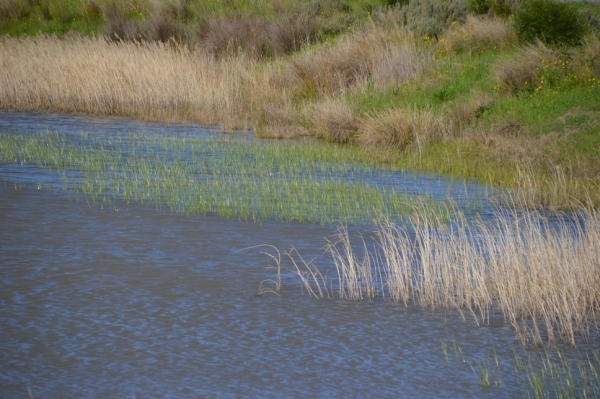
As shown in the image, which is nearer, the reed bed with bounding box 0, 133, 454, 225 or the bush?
the reed bed with bounding box 0, 133, 454, 225

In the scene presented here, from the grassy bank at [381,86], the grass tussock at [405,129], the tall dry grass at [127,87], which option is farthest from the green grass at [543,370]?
the tall dry grass at [127,87]

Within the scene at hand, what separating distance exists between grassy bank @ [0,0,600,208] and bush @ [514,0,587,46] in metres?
0.27

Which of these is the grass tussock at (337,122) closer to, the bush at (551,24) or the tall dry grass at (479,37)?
the tall dry grass at (479,37)

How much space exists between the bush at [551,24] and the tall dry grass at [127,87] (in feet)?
22.5

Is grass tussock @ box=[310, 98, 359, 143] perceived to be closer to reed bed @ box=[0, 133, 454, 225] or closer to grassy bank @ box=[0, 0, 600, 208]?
grassy bank @ box=[0, 0, 600, 208]

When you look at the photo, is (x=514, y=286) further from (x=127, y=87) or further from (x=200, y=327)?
(x=127, y=87)

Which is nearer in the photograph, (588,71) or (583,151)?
(583,151)

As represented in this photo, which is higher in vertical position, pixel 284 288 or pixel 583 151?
pixel 583 151

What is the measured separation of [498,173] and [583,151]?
1596 millimetres

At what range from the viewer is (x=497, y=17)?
2441 cm

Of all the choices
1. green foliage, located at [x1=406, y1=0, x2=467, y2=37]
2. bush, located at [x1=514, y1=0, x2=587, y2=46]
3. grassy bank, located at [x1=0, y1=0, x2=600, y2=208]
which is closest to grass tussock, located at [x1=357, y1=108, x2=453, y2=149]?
grassy bank, located at [x1=0, y1=0, x2=600, y2=208]

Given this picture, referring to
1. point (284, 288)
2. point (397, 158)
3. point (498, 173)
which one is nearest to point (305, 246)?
point (284, 288)

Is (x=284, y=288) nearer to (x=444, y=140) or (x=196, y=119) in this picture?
(x=444, y=140)

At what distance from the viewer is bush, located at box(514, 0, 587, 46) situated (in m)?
20.1
